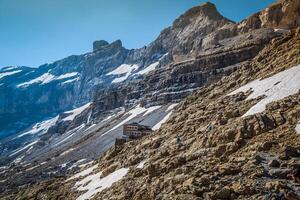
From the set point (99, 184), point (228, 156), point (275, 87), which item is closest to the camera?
point (228, 156)

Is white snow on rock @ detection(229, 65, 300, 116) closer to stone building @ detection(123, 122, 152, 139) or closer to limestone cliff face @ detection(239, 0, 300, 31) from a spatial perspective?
stone building @ detection(123, 122, 152, 139)

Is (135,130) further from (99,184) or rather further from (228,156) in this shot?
(228,156)

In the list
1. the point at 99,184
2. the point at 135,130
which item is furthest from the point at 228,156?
the point at 135,130

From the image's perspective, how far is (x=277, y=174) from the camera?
25625 millimetres

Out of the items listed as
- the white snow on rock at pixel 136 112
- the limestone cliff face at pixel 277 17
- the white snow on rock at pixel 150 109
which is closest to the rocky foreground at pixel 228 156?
the white snow on rock at pixel 150 109

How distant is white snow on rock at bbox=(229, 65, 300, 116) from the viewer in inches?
1626

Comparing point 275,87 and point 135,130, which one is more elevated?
point 275,87

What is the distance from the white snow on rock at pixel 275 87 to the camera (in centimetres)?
4131

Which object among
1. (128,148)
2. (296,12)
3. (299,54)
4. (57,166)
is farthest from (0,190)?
(296,12)

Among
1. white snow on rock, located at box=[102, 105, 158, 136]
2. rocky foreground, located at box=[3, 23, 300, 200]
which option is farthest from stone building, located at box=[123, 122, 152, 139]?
rocky foreground, located at box=[3, 23, 300, 200]

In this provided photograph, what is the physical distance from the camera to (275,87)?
46.0 meters

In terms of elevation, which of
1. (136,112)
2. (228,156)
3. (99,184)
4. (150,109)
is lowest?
(136,112)

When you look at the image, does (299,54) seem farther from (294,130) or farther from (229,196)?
(229,196)

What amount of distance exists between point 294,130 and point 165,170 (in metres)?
11.5
